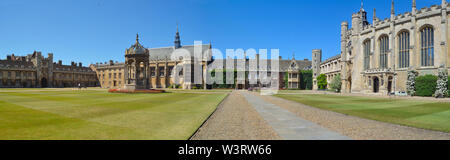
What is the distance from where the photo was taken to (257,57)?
268 feet

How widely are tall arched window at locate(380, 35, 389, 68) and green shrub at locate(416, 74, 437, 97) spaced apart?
9446 millimetres

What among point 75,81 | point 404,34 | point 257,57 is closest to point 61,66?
point 75,81

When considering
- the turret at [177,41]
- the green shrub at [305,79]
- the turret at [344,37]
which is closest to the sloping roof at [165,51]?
the turret at [177,41]

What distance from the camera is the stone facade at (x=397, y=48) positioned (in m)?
34.3

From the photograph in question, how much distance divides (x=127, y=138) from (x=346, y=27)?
63860 millimetres

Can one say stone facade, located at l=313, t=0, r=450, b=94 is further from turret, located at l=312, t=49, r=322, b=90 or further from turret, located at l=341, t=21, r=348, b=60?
turret, located at l=312, t=49, r=322, b=90

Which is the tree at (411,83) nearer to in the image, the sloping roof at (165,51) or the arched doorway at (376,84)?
the arched doorway at (376,84)

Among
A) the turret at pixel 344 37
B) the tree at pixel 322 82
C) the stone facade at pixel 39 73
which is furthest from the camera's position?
the stone facade at pixel 39 73

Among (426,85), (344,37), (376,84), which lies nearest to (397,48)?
(376,84)

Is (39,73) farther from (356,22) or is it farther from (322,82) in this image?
(356,22)

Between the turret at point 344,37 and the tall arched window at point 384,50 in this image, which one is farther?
the turret at point 344,37

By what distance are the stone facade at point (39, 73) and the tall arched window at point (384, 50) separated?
108829 millimetres

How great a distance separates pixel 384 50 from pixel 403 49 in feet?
11.9

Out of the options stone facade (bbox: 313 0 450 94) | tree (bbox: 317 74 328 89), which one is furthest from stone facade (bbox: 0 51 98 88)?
stone facade (bbox: 313 0 450 94)
